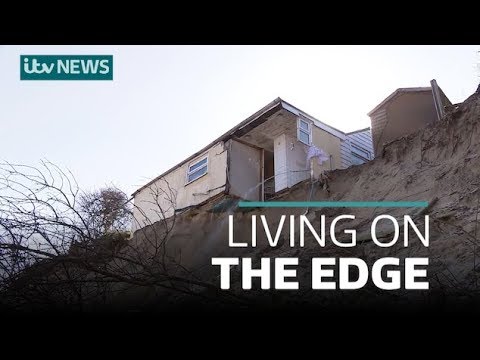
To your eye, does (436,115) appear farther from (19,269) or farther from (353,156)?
(19,269)

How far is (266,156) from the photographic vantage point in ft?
60.8

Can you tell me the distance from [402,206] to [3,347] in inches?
309

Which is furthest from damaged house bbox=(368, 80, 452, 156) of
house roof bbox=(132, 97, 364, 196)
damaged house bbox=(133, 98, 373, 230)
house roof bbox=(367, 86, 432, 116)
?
house roof bbox=(132, 97, 364, 196)

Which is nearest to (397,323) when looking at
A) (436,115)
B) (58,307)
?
(58,307)

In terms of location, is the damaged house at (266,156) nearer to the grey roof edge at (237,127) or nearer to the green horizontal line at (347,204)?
the grey roof edge at (237,127)

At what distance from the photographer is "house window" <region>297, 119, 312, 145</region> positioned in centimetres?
1633

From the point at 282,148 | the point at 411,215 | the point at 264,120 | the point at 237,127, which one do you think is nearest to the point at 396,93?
the point at 282,148

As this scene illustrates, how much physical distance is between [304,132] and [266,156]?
2356 mm

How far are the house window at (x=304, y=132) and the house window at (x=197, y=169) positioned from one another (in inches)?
144

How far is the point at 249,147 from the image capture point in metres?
17.8

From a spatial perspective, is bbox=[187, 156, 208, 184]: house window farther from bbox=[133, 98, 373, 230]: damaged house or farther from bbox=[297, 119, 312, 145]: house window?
bbox=[297, 119, 312, 145]: house window

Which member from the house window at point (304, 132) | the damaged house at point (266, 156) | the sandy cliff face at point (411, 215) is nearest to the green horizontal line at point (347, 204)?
the sandy cliff face at point (411, 215)

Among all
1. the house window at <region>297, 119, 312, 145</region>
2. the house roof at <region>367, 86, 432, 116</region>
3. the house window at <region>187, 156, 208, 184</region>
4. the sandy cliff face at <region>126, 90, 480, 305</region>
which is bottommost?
the sandy cliff face at <region>126, 90, 480, 305</region>

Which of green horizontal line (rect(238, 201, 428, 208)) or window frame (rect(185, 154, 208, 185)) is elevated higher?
window frame (rect(185, 154, 208, 185))
